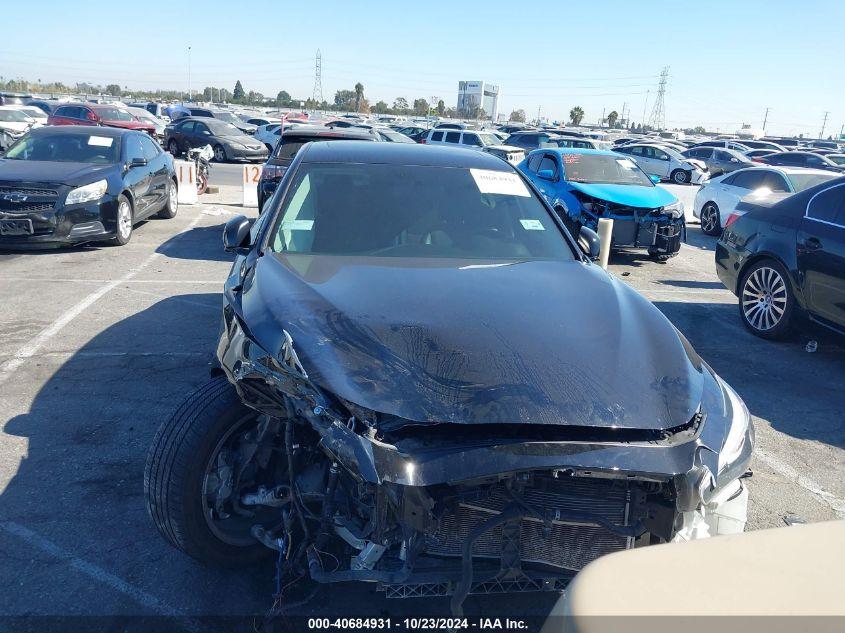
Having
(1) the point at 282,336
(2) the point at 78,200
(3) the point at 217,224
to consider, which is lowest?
(3) the point at 217,224

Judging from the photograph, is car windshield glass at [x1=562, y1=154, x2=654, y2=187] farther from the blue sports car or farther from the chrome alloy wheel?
the chrome alloy wheel

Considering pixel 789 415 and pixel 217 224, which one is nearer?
pixel 789 415

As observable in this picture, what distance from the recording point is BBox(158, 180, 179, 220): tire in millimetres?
11938

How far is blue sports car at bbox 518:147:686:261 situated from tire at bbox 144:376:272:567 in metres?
7.70

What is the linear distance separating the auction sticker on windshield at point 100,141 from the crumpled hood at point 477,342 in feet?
26.9

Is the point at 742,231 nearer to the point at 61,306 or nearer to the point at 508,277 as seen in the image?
the point at 508,277

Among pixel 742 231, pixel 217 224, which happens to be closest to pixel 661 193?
pixel 742 231

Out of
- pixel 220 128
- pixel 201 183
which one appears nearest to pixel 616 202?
pixel 201 183

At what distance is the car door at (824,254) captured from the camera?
5891mm

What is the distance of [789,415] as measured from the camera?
16.4 feet

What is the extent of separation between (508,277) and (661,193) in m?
8.27

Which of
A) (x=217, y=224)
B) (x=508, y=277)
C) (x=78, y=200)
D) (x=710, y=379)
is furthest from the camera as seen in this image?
(x=217, y=224)

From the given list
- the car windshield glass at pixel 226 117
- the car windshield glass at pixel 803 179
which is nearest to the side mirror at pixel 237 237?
the car windshield glass at pixel 803 179

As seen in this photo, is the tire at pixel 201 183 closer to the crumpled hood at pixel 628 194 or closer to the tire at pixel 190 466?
the crumpled hood at pixel 628 194
